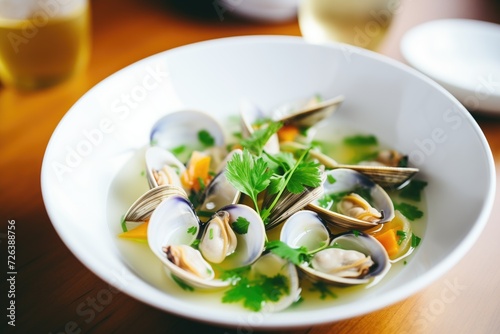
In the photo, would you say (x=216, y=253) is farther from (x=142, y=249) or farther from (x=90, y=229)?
(x=90, y=229)

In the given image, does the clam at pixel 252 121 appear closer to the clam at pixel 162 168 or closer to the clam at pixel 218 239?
the clam at pixel 162 168

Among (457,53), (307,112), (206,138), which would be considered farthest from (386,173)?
(457,53)

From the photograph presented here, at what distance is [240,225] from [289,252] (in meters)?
0.14

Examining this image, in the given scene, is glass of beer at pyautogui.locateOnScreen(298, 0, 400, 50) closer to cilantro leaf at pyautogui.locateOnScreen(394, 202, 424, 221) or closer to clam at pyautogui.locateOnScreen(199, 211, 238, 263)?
cilantro leaf at pyautogui.locateOnScreen(394, 202, 424, 221)

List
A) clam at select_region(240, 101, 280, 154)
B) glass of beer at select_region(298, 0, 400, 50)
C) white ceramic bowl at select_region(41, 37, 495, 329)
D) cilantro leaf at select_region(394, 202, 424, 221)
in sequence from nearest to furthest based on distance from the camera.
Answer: white ceramic bowl at select_region(41, 37, 495, 329) < cilantro leaf at select_region(394, 202, 424, 221) < clam at select_region(240, 101, 280, 154) < glass of beer at select_region(298, 0, 400, 50)

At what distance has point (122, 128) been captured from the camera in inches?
57.1

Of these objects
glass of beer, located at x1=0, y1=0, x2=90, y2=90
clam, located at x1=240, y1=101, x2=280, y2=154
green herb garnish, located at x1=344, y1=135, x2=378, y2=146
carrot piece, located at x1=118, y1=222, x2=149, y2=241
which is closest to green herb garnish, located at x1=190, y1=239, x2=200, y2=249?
carrot piece, located at x1=118, y1=222, x2=149, y2=241

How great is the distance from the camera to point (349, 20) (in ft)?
6.11

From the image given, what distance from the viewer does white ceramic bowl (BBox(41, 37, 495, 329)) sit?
920 millimetres

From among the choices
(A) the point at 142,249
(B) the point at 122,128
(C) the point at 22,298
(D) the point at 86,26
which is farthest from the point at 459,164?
(D) the point at 86,26

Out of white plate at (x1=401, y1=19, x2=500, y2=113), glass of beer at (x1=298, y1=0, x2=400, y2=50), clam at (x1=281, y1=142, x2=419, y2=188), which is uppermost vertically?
glass of beer at (x1=298, y1=0, x2=400, y2=50)

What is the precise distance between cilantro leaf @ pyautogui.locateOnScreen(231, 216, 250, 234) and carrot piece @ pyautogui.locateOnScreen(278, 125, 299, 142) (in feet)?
1.47

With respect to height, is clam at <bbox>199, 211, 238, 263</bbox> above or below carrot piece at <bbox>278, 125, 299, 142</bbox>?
below

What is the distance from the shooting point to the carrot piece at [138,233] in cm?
116
